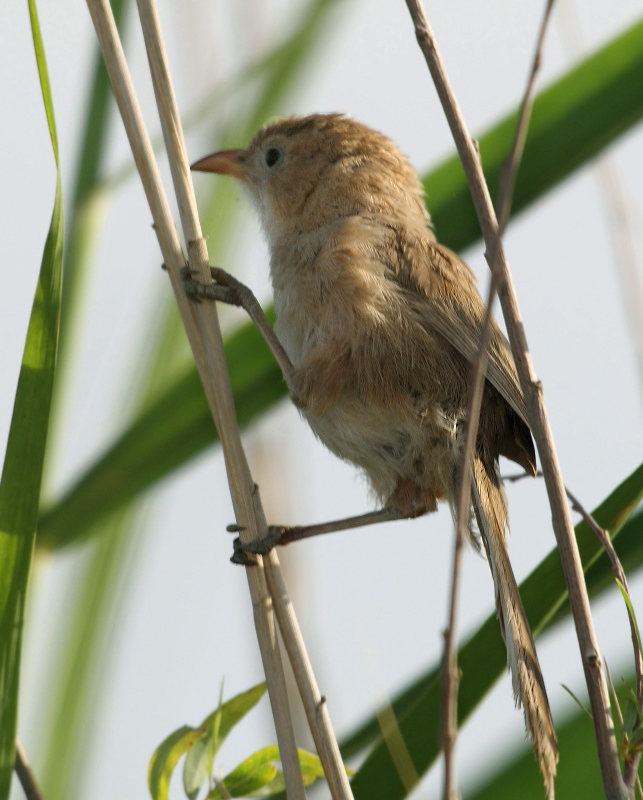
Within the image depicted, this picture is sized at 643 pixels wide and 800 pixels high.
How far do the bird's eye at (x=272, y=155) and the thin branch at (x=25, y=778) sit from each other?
218 centimetres

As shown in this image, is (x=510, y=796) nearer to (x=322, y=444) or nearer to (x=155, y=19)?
(x=322, y=444)

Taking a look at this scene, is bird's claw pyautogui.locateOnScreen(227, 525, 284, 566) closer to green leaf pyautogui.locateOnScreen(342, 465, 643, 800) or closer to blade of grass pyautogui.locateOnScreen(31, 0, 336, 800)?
blade of grass pyautogui.locateOnScreen(31, 0, 336, 800)

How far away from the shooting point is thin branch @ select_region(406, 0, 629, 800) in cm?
148

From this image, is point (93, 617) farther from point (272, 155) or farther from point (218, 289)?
point (272, 155)

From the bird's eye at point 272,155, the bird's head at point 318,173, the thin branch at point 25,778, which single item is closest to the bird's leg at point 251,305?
the bird's head at point 318,173

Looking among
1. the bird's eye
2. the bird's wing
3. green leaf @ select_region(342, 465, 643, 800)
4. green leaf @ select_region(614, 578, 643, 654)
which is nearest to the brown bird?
the bird's wing

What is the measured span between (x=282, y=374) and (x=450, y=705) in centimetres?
140

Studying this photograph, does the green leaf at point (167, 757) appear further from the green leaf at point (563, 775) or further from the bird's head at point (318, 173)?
the bird's head at point (318, 173)

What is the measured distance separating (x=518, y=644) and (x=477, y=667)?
5.0 inches

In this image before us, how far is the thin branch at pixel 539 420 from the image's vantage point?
148cm

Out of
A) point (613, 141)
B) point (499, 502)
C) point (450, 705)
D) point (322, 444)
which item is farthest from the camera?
point (322, 444)

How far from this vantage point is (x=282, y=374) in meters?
2.56

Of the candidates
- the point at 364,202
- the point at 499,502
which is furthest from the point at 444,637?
the point at 364,202

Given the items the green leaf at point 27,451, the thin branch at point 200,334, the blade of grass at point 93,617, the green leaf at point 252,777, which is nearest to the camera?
the green leaf at point 27,451
